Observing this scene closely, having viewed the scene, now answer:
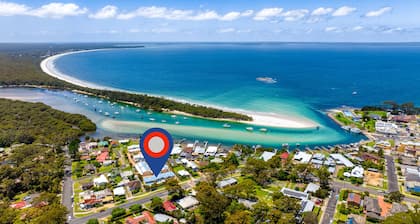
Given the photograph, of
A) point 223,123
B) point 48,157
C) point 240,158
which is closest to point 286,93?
point 223,123

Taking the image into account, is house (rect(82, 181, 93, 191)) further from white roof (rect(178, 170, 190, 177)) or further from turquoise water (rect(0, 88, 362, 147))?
turquoise water (rect(0, 88, 362, 147))

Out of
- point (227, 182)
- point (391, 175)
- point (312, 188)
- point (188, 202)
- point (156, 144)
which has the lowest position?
point (188, 202)

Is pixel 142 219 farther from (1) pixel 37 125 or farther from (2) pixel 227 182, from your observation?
(1) pixel 37 125

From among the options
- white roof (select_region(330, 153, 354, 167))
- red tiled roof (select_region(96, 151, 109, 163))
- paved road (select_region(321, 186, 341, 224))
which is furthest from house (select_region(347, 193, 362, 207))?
red tiled roof (select_region(96, 151, 109, 163))

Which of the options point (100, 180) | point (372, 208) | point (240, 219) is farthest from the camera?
point (100, 180)

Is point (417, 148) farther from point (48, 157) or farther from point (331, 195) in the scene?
point (48, 157)

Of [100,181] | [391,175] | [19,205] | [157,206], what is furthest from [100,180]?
[391,175]
